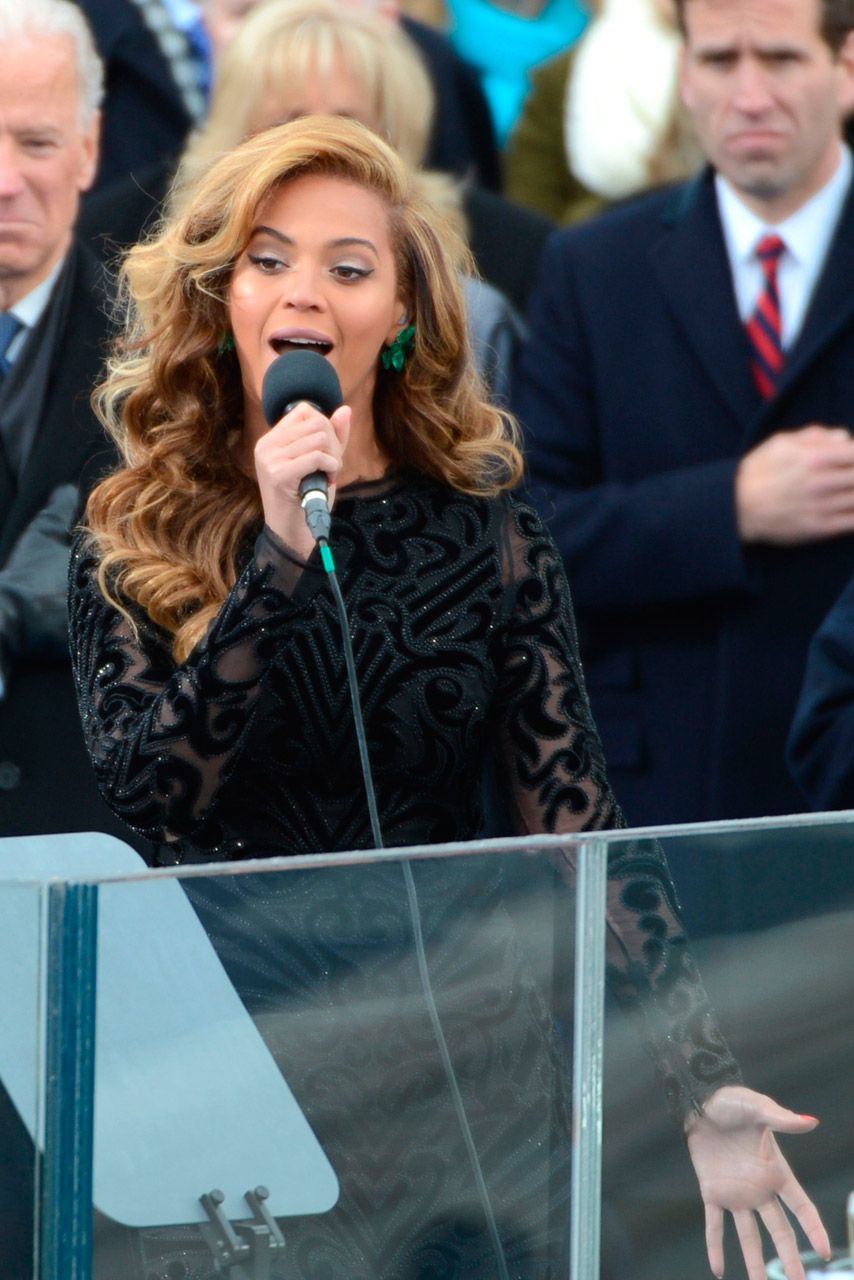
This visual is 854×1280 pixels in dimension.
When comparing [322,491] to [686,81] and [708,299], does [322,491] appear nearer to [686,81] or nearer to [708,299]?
[708,299]

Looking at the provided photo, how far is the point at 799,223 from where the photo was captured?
380 cm

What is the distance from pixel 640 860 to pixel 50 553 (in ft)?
5.17

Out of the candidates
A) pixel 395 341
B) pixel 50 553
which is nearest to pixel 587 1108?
pixel 395 341

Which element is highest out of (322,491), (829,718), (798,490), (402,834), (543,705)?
(322,491)

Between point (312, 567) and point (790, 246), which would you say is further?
point (790, 246)

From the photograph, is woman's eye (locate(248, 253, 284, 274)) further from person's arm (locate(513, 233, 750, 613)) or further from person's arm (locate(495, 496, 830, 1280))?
person's arm (locate(513, 233, 750, 613))

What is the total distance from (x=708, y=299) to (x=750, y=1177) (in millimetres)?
2209

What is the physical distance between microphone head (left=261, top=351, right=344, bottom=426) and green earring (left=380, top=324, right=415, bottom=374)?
361mm

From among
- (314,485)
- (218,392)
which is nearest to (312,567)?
(314,485)

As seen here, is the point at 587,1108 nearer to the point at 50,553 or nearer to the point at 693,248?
the point at 50,553

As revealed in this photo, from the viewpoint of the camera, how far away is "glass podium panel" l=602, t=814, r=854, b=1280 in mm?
1794

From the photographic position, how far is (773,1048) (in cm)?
185

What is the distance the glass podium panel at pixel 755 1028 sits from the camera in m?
1.79

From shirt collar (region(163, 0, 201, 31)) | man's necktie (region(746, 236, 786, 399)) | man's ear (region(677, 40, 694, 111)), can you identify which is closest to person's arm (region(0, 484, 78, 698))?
man's necktie (region(746, 236, 786, 399))
